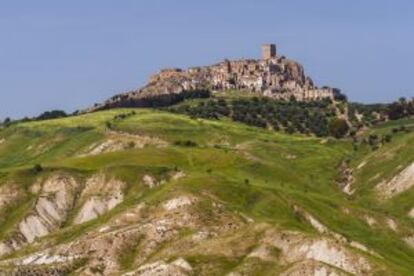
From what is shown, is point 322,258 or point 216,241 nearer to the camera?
point 322,258

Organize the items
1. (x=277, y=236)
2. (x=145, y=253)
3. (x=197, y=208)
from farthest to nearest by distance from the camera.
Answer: (x=197, y=208)
(x=145, y=253)
(x=277, y=236)

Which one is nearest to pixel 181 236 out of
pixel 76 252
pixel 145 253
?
pixel 145 253

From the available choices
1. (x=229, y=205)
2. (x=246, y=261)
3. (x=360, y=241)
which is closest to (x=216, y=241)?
(x=246, y=261)

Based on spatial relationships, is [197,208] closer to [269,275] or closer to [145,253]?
[145,253]

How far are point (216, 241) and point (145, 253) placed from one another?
13989 millimetres

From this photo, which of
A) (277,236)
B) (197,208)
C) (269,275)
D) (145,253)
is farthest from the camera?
(197,208)

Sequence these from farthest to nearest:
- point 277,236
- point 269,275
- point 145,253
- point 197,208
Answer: point 197,208 → point 145,253 → point 277,236 → point 269,275

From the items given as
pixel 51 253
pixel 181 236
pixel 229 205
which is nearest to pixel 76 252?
pixel 51 253

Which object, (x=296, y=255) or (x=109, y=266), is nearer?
(x=296, y=255)

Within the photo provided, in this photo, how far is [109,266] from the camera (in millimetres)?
168625

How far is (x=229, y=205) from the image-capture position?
186625mm

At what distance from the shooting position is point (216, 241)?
164 m

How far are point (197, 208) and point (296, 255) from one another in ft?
101

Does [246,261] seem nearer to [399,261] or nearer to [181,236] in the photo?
[181,236]
